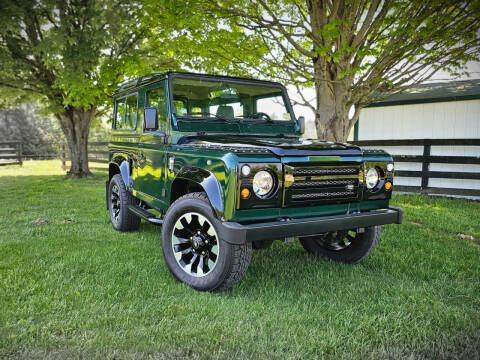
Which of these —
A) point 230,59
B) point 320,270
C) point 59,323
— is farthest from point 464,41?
point 59,323

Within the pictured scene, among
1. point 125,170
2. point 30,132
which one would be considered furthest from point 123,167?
point 30,132

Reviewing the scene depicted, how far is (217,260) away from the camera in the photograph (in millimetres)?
3322

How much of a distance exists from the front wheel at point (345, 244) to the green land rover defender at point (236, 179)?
0.01 m

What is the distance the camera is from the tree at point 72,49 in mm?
11820

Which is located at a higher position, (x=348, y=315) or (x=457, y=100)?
(x=457, y=100)

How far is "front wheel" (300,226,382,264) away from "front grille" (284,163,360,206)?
78 centimetres

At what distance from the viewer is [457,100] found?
11.2m

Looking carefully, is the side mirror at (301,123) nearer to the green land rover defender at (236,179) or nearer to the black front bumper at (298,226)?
the green land rover defender at (236,179)

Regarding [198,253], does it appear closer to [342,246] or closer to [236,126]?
[236,126]

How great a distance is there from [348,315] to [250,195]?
1244mm

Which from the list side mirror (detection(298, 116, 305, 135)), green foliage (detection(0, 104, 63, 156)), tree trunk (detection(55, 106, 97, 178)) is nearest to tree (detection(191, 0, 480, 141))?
side mirror (detection(298, 116, 305, 135))

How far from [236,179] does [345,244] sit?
2.27 m

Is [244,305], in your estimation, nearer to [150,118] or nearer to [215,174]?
[215,174]

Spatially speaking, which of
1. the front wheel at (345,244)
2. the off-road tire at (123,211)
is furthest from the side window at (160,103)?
the front wheel at (345,244)
